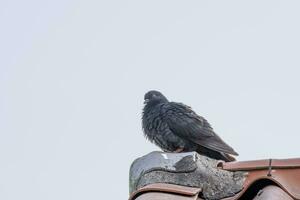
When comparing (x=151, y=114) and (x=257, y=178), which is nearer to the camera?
(x=257, y=178)

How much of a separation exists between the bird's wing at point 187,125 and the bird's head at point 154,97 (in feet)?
2.02

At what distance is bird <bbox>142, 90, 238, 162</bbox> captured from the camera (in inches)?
254

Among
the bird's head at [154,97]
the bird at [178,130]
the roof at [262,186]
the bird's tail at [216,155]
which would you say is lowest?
the roof at [262,186]

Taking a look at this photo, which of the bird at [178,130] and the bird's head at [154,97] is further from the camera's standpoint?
the bird's head at [154,97]

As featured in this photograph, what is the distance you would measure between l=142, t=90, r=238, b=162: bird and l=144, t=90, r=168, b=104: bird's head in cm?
53

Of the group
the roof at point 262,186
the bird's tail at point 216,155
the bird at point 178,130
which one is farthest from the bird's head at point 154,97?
the roof at point 262,186

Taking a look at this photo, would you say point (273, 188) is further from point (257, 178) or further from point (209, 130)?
point (209, 130)

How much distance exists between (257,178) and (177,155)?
0.48 meters

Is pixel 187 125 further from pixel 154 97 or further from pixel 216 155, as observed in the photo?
pixel 154 97

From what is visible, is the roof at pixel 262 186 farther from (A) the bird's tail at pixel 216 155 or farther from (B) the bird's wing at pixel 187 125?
(B) the bird's wing at pixel 187 125

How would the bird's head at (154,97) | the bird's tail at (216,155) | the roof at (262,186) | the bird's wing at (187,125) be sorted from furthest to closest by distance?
the bird's head at (154,97)
the bird's wing at (187,125)
the bird's tail at (216,155)
the roof at (262,186)

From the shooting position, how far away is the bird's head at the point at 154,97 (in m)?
7.21

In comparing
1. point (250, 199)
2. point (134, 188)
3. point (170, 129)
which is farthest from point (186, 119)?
point (250, 199)

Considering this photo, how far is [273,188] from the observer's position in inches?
109
